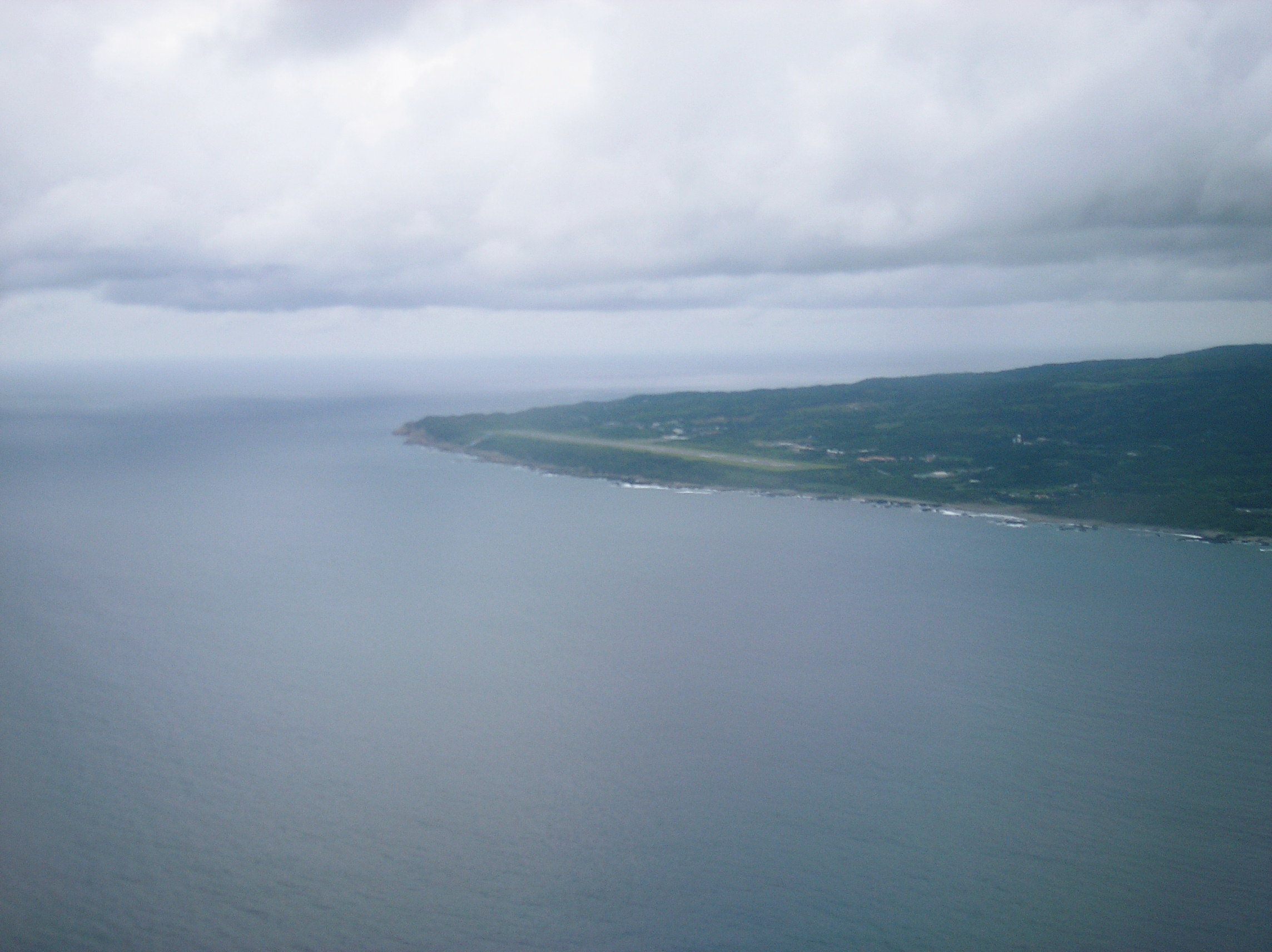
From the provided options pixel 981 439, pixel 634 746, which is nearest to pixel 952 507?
pixel 981 439

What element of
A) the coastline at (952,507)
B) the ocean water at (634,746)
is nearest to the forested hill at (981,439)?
the coastline at (952,507)

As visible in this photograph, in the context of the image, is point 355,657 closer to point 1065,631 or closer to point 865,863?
point 865,863

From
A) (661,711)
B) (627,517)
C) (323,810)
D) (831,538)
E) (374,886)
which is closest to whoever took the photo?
(374,886)

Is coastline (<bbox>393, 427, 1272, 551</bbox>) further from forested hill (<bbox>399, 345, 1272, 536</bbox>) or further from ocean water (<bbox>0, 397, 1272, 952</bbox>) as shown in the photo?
ocean water (<bbox>0, 397, 1272, 952</bbox>)

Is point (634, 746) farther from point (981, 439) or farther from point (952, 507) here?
point (981, 439)

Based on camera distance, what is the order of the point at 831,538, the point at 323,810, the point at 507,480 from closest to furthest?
the point at 323,810
the point at 831,538
the point at 507,480

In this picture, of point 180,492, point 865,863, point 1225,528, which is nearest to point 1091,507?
point 1225,528
